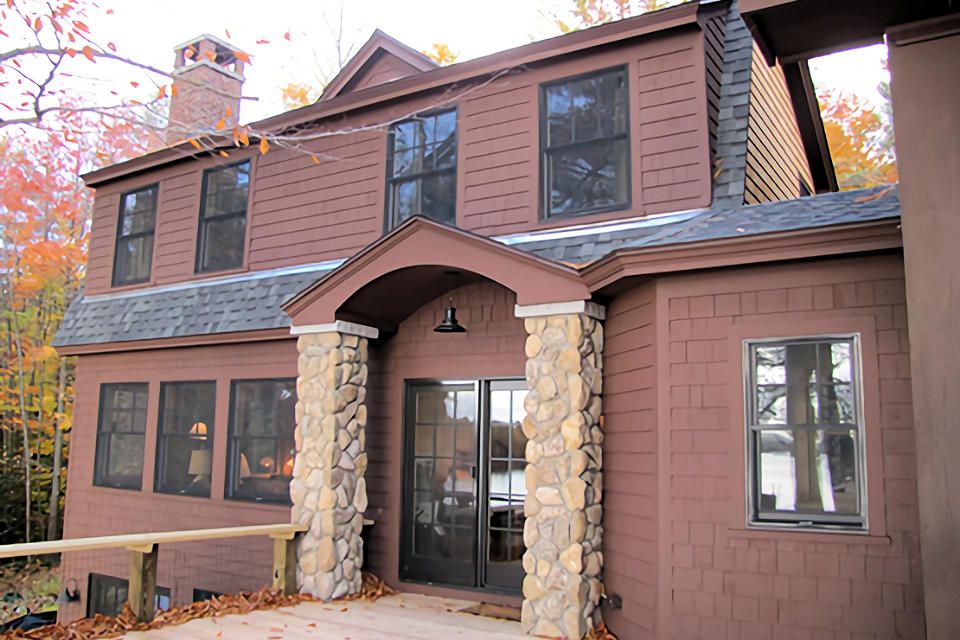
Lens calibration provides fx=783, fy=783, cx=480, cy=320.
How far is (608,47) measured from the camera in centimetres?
709

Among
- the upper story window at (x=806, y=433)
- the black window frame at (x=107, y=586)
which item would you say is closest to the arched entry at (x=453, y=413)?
the upper story window at (x=806, y=433)

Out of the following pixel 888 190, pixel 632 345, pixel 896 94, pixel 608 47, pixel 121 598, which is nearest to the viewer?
pixel 896 94

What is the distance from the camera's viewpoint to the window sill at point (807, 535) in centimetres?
461

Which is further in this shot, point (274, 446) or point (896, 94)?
point (274, 446)

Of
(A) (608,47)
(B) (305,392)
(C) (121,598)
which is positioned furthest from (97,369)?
(A) (608,47)

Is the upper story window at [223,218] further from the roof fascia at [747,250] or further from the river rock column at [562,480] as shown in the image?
the roof fascia at [747,250]

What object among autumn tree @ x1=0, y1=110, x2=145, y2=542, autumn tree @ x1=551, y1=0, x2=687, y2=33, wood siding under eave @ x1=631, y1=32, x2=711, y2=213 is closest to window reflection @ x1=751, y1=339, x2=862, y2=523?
wood siding under eave @ x1=631, y1=32, x2=711, y2=213

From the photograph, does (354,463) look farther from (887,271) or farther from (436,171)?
(887,271)

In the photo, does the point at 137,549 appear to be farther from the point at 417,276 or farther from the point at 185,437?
the point at 185,437

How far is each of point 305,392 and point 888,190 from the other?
5091 mm

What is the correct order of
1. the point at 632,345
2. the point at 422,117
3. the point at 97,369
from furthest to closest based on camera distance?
the point at 97,369 < the point at 422,117 < the point at 632,345

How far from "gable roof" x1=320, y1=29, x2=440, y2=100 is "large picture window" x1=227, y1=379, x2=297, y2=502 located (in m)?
3.49

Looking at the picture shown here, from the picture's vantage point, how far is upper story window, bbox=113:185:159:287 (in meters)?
10.6

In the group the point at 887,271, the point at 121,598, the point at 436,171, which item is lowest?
the point at 121,598
